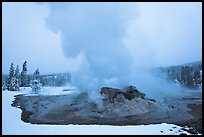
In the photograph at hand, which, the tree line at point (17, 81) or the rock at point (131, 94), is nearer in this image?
the rock at point (131, 94)

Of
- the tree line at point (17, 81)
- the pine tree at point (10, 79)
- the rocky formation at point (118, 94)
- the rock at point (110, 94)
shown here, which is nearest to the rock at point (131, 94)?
the rocky formation at point (118, 94)

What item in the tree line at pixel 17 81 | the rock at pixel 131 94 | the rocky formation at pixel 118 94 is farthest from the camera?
the tree line at pixel 17 81

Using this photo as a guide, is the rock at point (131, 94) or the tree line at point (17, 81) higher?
the tree line at point (17, 81)

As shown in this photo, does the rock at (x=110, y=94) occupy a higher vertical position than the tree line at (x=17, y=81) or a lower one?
lower

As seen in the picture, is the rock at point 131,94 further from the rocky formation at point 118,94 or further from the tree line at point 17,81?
the tree line at point 17,81

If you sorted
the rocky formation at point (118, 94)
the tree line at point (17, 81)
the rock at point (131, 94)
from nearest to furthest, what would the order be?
the rocky formation at point (118, 94) < the rock at point (131, 94) < the tree line at point (17, 81)

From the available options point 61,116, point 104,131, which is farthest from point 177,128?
point 61,116

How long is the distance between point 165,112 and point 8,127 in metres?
14.5

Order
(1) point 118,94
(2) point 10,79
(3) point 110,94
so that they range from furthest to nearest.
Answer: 1. (2) point 10,79
2. (3) point 110,94
3. (1) point 118,94

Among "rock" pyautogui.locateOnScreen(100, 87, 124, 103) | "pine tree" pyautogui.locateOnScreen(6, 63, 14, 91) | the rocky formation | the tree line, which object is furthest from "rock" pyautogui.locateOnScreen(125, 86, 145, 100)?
"pine tree" pyautogui.locateOnScreen(6, 63, 14, 91)

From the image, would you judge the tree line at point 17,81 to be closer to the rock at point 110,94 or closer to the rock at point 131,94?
the rock at point 110,94

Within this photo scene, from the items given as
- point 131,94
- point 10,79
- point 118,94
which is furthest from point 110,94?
point 10,79

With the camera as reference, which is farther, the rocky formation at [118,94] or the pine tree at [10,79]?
the pine tree at [10,79]

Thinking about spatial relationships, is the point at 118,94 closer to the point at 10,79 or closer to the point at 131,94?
the point at 131,94
